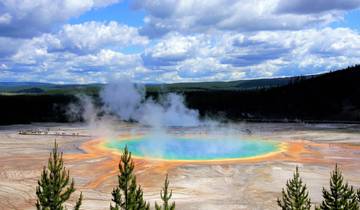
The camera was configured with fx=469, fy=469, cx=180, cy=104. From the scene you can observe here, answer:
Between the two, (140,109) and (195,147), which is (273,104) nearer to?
(140,109)

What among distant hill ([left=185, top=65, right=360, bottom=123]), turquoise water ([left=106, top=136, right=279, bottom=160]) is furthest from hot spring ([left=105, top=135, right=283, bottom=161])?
distant hill ([left=185, top=65, right=360, bottom=123])

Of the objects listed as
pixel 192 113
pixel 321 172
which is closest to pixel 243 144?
pixel 321 172

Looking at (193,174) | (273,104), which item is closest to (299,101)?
(273,104)

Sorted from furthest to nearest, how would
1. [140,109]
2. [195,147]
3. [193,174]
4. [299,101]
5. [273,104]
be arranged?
[273,104] → [299,101] → [140,109] → [195,147] → [193,174]

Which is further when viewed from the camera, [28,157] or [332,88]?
[332,88]

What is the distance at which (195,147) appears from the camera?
169 ft

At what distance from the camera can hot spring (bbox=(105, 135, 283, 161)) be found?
145 ft

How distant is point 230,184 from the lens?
31719 millimetres

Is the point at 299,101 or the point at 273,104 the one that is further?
the point at 273,104

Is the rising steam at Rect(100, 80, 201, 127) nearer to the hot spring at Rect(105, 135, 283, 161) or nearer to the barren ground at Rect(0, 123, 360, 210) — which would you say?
the hot spring at Rect(105, 135, 283, 161)

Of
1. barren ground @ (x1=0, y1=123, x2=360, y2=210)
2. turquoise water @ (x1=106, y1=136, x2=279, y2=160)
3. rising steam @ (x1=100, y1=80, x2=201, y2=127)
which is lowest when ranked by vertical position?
barren ground @ (x1=0, y1=123, x2=360, y2=210)

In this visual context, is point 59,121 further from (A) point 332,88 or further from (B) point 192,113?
(A) point 332,88

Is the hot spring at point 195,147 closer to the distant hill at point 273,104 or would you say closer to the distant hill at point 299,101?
the distant hill at point 273,104

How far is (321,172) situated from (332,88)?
6472cm
